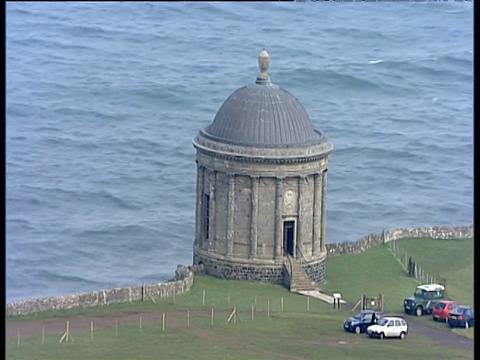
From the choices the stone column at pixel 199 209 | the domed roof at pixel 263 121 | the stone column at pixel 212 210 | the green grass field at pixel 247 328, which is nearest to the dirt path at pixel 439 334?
the green grass field at pixel 247 328

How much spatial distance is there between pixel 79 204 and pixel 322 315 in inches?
1871

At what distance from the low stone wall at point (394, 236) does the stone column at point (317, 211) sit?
4.62 meters

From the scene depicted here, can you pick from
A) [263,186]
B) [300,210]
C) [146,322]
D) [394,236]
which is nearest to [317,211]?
[300,210]

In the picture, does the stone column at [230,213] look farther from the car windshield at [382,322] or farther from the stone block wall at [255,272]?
the car windshield at [382,322]

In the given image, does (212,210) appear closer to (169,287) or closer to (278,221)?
(278,221)

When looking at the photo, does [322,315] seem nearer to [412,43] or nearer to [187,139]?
[187,139]

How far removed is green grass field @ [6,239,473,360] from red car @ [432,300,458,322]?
34cm

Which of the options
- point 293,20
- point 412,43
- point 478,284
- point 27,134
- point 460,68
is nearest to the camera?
point 478,284

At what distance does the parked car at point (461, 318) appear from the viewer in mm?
73625

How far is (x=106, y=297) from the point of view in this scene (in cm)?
7712

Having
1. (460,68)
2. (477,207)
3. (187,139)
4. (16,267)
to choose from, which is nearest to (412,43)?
(460,68)

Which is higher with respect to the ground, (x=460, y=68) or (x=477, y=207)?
(x=477, y=207)

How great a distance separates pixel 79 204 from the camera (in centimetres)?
12169

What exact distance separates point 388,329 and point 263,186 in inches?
432
